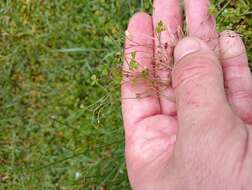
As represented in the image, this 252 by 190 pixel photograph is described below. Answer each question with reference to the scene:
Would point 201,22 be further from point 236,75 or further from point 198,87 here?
point 198,87

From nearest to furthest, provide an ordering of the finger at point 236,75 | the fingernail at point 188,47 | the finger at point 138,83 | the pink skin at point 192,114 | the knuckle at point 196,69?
1. the pink skin at point 192,114
2. the knuckle at point 196,69
3. the fingernail at point 188,47
4. the finger at point 236,75
5. the finger at point 138,83

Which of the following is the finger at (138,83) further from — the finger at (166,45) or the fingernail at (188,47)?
the fingernail at (188,47)

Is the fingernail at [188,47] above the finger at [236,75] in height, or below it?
above

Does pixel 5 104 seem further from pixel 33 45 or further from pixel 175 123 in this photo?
pixel 175 123

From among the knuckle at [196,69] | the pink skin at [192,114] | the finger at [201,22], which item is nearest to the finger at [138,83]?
the pink skin at [192,114]

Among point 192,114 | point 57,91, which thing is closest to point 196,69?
point 192,114

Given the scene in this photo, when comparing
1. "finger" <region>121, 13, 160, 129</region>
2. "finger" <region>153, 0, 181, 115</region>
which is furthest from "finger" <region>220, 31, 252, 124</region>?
"finger" <region>121, 13, 160, 129</region>
